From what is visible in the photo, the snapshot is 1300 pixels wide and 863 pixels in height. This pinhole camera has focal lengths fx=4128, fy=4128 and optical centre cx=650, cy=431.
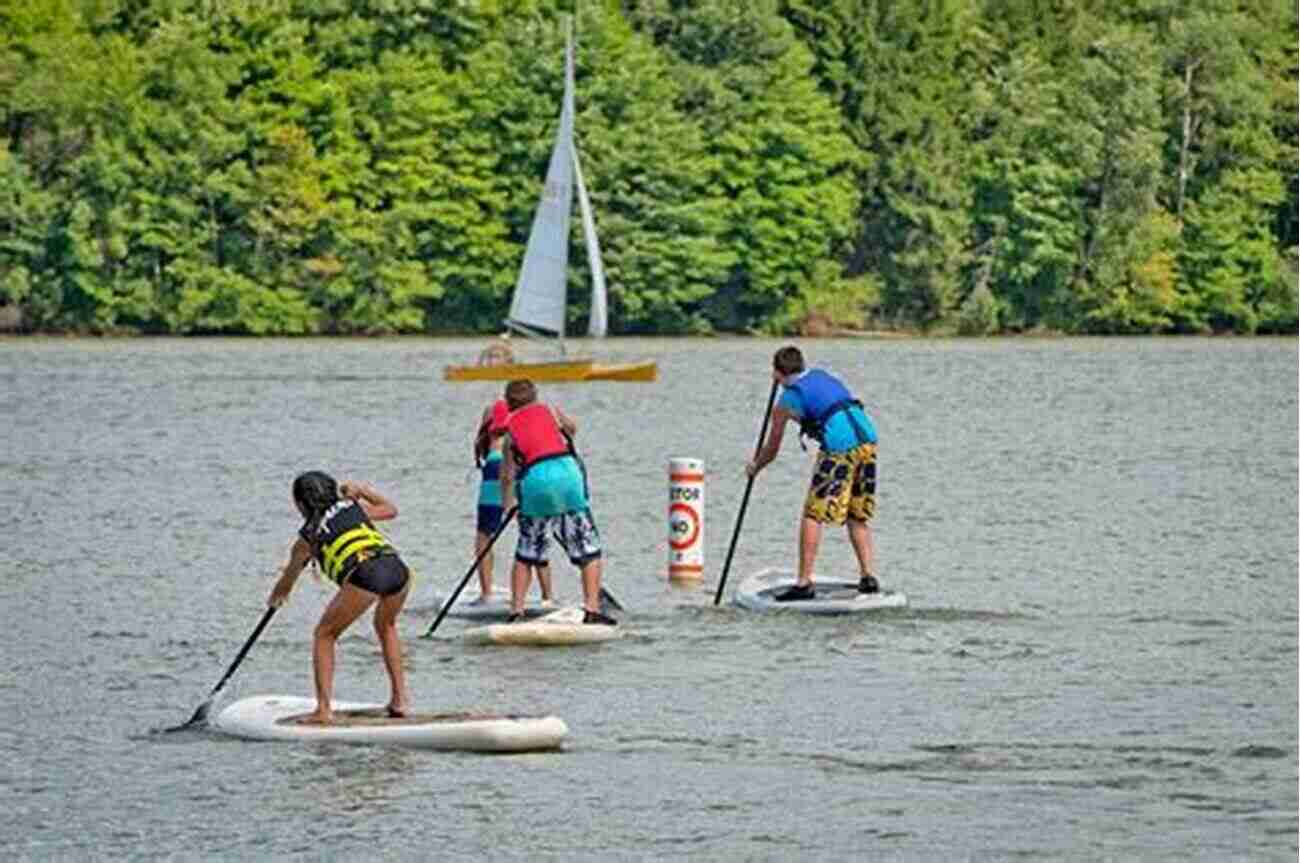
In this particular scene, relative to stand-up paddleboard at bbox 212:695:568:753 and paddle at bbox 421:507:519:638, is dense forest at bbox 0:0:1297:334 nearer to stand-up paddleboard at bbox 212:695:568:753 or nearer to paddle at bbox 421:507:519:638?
paddle at bbox 421:507:519:638

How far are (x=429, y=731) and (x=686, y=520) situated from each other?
34.4 ft

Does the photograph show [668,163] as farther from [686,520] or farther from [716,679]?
[716,679]

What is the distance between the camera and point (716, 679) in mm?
25062

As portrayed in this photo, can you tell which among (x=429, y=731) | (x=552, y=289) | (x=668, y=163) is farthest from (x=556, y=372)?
(x=429, y=731)

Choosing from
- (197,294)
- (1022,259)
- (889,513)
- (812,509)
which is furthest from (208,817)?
(1022,259)

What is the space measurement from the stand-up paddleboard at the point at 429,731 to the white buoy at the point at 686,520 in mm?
8562

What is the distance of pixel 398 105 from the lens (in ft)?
376

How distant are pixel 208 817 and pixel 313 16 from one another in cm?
9724

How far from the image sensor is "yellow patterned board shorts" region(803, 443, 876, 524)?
27.8 metres

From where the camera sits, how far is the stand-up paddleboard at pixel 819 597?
28.4m

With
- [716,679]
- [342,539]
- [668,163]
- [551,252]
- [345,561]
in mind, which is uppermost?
[668,163]

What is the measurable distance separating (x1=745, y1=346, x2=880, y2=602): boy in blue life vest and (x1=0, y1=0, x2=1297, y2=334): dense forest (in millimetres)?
81438

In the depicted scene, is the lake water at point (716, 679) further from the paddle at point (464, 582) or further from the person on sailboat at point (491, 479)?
the person on sailboat at point (491, 479)

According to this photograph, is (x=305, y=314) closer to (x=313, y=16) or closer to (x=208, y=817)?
(x=313, y=16)
